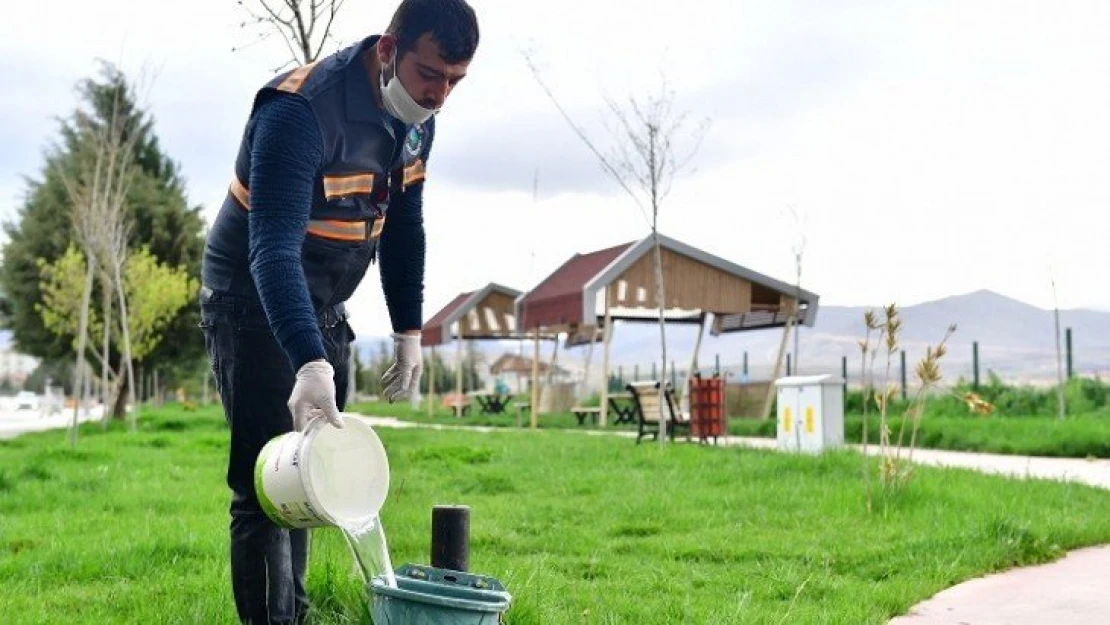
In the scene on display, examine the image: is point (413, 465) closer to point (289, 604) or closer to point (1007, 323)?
point (289, 604)

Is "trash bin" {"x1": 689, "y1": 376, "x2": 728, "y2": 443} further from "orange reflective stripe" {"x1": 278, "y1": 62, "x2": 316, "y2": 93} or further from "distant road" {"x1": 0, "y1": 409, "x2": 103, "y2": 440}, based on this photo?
"distant road" {"x1": 0, "y1": 409, "x2": 103, "y2": 440}

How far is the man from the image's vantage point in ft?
9.40

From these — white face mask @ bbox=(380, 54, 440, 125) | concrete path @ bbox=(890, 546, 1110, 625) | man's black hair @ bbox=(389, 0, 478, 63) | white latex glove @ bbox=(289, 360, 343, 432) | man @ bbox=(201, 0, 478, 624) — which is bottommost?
concrete path @ bbox=(890, 546, 1110, 625)

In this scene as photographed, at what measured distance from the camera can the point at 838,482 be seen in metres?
7.91

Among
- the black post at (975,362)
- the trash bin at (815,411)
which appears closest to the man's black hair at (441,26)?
the trash bin at (815,411)

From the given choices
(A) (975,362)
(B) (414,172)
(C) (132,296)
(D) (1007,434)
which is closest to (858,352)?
(A) (975,362)

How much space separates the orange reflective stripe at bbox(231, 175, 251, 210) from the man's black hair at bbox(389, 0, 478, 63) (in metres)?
0.59

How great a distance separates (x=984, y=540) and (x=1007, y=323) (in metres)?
147

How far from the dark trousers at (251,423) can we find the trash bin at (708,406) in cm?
1058

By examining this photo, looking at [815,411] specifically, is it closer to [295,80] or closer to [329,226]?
[329,226]

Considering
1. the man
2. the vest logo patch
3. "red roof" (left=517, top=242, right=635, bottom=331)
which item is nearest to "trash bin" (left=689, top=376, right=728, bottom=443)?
"red roof" (left=517, top=242, right=635, bottom=331)

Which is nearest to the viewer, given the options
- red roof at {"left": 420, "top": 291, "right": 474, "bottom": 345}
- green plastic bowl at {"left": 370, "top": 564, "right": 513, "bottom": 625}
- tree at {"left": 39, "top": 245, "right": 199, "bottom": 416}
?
green plastic bowl at {"left": 370, "top": 564, "right": 513, "bottom": 625}

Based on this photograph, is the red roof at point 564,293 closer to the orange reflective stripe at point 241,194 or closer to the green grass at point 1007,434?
the green grass at point 1007,434

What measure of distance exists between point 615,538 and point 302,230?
12.6 feet
